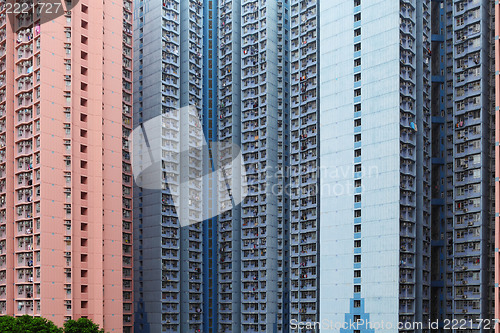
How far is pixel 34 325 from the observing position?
163 ft

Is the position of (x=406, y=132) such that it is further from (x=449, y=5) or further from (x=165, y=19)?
(x=165, y=19)

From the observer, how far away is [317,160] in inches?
2734

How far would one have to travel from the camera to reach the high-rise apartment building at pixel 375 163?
5834 centimetres

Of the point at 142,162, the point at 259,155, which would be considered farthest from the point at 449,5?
the point at 142,162

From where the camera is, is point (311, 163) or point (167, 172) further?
point (167, 172)

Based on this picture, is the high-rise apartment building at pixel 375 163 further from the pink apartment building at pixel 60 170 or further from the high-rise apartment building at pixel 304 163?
the pink apartment building at pixel 60 170

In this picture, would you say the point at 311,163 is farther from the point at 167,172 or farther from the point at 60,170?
the point at 60,170

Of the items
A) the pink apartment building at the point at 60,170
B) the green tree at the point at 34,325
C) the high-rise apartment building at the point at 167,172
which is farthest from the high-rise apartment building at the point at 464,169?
the green tree at the point at 34,325

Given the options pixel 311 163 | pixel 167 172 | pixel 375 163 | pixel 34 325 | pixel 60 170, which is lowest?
pixel 34 325

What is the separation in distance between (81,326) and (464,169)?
126 feet

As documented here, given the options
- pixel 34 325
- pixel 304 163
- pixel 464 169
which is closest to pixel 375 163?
pixel 464 169

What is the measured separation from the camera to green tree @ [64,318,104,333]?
167 ft

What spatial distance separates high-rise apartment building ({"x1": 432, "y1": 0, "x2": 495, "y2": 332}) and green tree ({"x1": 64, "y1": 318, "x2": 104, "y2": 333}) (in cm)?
3258

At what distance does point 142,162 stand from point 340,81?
2531 centimetres
